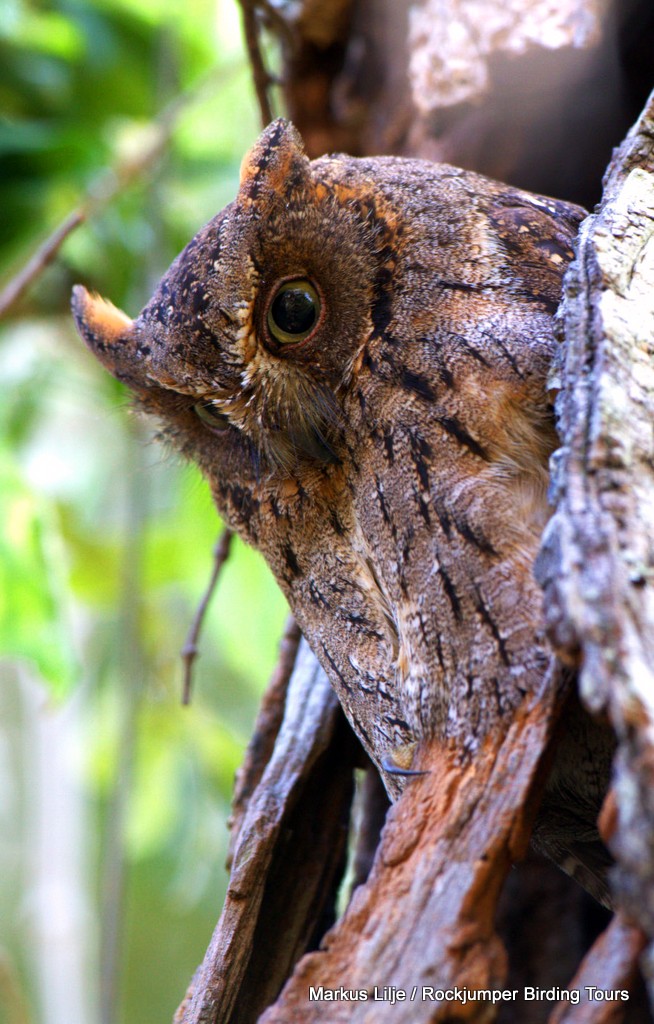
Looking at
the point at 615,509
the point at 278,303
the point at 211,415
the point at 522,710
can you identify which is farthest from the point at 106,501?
the point at 615,509

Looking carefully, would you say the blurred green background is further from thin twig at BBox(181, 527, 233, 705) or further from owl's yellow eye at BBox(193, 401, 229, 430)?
owl's yellow eye at BBox(193, 401, 229, 430)

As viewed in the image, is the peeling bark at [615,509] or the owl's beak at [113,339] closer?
the peeling bark at [615,509]

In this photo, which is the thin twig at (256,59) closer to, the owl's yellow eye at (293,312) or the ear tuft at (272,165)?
the ear tuft at (272,165)

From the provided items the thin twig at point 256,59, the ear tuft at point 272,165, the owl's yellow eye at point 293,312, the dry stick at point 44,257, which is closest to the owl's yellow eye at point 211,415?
the owl's yellow eye at point 293,312

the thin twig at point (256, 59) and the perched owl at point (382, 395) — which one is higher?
the thin twig at point (256, 59)

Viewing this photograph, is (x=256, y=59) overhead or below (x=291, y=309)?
overhead

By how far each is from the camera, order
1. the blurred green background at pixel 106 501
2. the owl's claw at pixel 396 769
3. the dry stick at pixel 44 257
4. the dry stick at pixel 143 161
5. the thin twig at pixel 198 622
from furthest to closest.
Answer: the dry stick at pixel 143 161 < the blurred green background at pixel 106 501 < the dry stick at pixel 44 257 < the thin twig at pixel 198 622 < the owl's claw at pixel 396 769

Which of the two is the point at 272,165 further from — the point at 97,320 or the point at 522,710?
the point at 522,710
